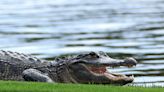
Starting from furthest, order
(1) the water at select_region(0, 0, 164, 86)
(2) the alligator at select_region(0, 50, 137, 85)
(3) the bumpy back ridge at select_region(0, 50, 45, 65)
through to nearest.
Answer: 1. (1) the water at select_region(0, 0, 164, 86)
2. (3) the bumpy back ridge at select_region(0, 50, 45, 65)
3. (2) the alligator at select_region(0, 50, 137, 85)

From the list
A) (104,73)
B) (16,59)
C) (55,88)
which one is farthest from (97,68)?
(55,88)

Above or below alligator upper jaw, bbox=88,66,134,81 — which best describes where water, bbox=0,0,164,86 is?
below

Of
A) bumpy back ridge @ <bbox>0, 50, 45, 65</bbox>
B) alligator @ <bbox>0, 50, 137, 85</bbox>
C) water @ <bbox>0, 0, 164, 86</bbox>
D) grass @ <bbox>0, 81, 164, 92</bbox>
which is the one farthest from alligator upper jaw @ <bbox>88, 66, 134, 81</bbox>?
water @ <bbox>0, 0, 164, 86</bbox>

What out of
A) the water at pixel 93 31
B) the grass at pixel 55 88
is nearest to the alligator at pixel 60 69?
the grass at pixel 55 88

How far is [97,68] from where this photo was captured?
12352 mm

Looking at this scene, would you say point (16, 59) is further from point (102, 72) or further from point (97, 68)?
point (102, 72)

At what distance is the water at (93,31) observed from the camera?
20328 millimetres

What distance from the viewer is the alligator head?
11730 millimetres

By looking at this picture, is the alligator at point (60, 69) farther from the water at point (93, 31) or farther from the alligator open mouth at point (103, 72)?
the water at point (93, 31)

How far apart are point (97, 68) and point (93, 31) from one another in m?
16.2

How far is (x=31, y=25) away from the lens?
3162 centimetres

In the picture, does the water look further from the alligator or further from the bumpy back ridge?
the bumpy back ridge

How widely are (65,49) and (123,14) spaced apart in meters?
14.7

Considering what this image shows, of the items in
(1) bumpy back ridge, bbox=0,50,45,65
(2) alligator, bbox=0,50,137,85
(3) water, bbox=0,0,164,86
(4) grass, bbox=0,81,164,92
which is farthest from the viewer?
(3) water, bbox=0,0,164,86
